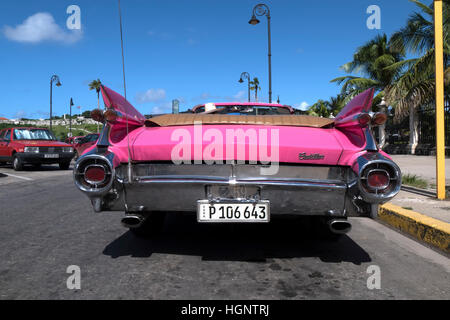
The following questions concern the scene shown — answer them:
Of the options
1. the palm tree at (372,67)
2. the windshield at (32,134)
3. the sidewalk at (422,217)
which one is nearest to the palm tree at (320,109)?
the palm tree at (372,67)

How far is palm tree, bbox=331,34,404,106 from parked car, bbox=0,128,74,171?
17.0 m

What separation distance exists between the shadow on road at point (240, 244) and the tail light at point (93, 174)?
762 millimetres

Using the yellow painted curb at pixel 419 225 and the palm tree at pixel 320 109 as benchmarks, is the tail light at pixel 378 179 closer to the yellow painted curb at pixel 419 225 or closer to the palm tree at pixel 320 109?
the yellow painted curb at pixel 419 225

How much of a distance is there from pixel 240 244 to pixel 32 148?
12.2m

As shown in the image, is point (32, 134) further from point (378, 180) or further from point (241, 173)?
point (378, 180)

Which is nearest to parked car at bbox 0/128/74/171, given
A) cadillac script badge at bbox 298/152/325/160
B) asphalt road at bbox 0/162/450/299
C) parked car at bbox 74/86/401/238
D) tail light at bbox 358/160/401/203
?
asphalt road at bbox 0/162/450/299

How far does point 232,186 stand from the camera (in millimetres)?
2738

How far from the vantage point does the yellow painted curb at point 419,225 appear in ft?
11.9

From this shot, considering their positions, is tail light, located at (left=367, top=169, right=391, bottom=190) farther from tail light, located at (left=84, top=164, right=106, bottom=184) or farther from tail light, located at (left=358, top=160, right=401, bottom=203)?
tail light, located at (left=84, top=164, right=106, bottom=184)

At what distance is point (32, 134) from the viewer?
48.1 feet

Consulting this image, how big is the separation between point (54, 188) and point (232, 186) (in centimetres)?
689

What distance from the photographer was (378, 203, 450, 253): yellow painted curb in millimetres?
3627

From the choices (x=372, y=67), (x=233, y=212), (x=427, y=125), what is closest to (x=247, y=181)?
(x=233, y=212)
